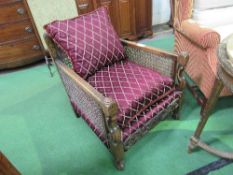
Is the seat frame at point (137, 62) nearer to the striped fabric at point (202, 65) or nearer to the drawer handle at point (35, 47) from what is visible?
the striped fabric at point (202, 65)

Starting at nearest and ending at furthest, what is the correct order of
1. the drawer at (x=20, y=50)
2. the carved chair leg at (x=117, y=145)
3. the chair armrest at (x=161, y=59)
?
the carved chair leg at (x=117, y=145) < the chair armrest at (x=161, y=59) < the drawer at (x=20, y=50)

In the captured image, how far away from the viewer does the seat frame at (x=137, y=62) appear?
1.00m

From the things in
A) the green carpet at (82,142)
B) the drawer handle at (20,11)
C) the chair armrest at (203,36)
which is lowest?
the green carpet at (82,142)

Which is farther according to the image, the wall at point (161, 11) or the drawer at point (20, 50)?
the wall at point (161, 11)

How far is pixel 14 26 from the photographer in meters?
2.18

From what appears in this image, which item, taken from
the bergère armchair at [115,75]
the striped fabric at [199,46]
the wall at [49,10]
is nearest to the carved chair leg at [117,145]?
the bergère armchair at [115,75]

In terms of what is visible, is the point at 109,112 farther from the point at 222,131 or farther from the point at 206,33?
the point at 222,131

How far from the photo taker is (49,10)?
86.0 inches

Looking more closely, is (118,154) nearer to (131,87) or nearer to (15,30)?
(131,87)

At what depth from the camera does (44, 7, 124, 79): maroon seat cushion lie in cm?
124

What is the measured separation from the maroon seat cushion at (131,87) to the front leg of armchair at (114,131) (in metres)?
0.09

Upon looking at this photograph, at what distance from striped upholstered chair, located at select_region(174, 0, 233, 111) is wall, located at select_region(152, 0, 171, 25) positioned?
141 centimetres

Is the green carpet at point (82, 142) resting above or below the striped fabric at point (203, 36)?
below

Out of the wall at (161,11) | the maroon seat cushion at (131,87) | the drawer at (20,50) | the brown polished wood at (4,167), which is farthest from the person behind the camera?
the wall at (161,11)
